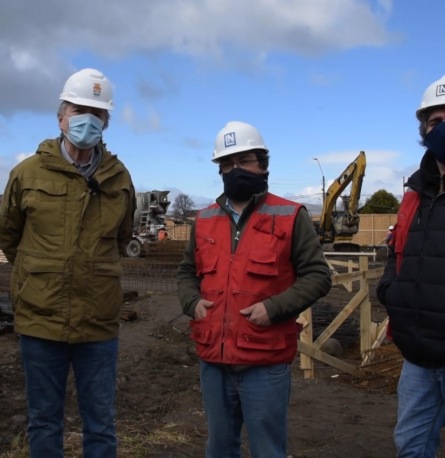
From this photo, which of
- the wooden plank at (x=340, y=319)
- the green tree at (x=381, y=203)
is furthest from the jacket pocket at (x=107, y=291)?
the green tree at (x=381, y=203)

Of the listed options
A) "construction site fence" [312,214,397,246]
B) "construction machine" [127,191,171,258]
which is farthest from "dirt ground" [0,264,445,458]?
"construction site fence" [312,214,397,246]

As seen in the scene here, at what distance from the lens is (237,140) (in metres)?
3.00

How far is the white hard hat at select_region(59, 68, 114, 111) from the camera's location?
3148mm

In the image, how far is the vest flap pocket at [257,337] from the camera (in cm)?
278

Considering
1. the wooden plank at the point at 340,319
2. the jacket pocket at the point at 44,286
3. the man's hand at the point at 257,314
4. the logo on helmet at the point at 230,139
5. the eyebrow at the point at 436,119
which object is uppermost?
the eyebrow at the point at 436,119

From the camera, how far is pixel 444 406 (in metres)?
2.74

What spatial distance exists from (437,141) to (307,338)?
4959mm

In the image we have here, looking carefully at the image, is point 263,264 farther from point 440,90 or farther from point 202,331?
point 440,90

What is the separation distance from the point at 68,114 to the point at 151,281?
1255cm

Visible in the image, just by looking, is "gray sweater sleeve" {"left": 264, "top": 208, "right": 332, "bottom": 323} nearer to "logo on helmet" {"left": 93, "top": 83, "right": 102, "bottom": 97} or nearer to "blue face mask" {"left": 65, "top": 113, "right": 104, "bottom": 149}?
"blue face mask" {"left": 65, "top": 113, "right": 104, "bottom": 149}

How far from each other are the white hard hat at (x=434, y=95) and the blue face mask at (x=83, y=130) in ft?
5.40

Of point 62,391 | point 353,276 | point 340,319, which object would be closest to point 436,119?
point 62,391

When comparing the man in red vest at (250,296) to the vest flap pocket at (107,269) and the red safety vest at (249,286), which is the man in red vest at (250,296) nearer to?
the red safety vest at (249,286)

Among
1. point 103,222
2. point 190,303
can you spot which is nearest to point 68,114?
point 103,222
